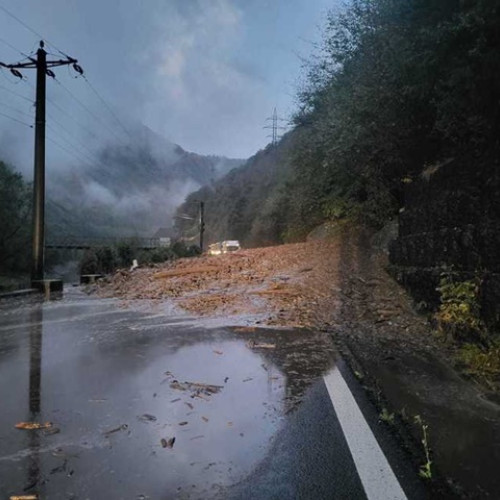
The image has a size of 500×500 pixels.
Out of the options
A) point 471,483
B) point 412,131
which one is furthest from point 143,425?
point 412,131

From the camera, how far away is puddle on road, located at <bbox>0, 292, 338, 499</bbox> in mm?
3178

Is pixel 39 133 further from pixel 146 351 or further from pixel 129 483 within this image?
pixel 129 483

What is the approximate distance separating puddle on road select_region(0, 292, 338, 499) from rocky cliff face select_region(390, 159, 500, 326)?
228cm

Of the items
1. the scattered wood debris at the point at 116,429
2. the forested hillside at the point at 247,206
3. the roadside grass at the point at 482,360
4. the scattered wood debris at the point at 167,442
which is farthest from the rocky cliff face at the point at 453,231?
the forested hillside at the point at 247,206

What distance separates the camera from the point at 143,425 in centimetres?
405

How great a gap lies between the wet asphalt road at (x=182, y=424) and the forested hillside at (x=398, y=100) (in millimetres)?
4599

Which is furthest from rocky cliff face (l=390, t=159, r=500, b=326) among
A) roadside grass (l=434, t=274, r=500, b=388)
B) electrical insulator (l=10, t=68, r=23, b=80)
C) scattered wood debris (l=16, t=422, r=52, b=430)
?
electrical insulator (l=10, t=68, r=23, b=80)

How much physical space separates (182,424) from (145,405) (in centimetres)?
60

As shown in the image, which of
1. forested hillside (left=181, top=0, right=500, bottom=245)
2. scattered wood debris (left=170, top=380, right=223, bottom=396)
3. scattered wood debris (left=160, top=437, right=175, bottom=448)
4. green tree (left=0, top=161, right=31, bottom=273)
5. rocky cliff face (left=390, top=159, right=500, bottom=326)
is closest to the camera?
scattered wood debris (left=160, top=437, right=175, bottom=448)

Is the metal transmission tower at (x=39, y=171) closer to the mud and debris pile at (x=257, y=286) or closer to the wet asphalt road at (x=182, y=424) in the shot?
the mud and debris pile at (x=257, y=286)

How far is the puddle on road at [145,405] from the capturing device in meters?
3.18

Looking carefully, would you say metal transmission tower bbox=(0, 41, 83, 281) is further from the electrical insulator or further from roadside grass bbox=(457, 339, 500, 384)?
roadside grass bbox=(457, 339, 500, 384)

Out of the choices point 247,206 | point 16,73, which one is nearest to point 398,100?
point 16,73

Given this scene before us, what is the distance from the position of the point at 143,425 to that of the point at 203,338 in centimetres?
370
